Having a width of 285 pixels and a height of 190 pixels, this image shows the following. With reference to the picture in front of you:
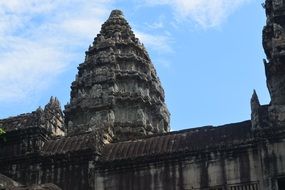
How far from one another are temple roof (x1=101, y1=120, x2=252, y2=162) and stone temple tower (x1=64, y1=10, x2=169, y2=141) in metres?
13.5

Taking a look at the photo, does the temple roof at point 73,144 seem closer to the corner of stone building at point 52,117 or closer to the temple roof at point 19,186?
the corner of stone building at point 52,117

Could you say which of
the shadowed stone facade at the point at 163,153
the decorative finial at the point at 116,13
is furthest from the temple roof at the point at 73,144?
the decorative finial at the point at 116,13

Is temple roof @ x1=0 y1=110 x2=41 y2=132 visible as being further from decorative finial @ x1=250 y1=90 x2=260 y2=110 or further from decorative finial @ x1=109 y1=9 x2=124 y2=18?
decorative finial @ x1=109 y1=9 x2=124 y2=18

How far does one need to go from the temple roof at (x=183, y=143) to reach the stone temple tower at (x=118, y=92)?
1350 centimetres

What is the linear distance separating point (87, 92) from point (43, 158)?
18525 mm

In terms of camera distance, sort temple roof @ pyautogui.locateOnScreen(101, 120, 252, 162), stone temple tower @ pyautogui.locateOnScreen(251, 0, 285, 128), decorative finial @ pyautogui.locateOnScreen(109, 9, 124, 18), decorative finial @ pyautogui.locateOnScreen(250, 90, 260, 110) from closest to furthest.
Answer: stone temple tower @ pyautogui.locateOnScreen(251, 0, 285, 128) < decorative finial @ pyautogui.locateOnScreen(250, 90, 260, 110) < temple roof @ pyautogui.locateOnScreen(101, 120, 252, 162) < decorative finial @ pyautogui.locateOnScreen(109, 9, 124, 18)

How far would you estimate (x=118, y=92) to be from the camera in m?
51.6

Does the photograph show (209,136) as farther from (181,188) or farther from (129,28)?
(129,28)

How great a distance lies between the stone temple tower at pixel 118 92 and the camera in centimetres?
4969

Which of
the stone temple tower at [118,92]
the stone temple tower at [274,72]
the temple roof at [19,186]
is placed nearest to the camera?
the temple roof at [19,186]

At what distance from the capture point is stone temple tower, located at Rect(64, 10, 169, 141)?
49688mm

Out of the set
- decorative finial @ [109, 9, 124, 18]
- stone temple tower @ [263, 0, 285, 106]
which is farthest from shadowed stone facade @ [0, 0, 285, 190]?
decorative finial @ [109, 9, 124, 18]

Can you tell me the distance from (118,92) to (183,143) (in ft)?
66.3

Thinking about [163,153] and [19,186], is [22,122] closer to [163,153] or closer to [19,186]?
[19,186]
